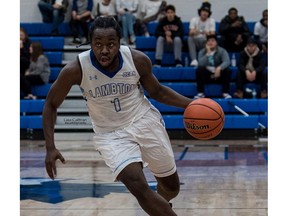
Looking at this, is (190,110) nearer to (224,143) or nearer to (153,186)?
(153,186)

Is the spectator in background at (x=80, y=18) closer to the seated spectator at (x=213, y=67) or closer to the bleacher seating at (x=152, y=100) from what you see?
the bleacher seating at (x=152, y=100)

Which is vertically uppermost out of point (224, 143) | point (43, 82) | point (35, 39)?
point (35, 39)

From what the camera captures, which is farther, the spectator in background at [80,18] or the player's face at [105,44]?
the spectator in background at [80,18]

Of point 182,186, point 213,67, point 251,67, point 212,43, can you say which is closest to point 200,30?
point 212,43

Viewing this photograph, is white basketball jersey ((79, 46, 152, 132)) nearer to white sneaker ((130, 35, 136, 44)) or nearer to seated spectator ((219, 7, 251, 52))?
seated spectator ((219, 7, 251, 52))

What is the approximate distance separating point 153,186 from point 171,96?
2.43 metres

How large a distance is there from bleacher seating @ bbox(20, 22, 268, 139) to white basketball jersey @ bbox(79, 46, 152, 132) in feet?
27.1

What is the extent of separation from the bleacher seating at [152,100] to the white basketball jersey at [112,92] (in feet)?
27.1

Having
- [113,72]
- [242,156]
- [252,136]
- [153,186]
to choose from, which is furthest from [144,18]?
[113,72]

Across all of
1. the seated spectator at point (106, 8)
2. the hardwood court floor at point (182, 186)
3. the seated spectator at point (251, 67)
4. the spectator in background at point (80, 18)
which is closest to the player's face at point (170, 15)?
the seated spectator at point (106, 8)

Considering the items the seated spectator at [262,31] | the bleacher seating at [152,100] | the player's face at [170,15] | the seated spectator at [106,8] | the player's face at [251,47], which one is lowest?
the bleacher seating at [152,100]

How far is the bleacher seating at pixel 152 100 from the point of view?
1288 cm

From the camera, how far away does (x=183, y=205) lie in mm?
5883

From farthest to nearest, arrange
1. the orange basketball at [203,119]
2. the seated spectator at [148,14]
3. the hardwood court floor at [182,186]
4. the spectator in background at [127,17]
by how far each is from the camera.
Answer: the seated spectator at [148,14] < the spectator in background at [127,17] < the hardwood court floor at [182,186] < the orange basketball at [203,119]
